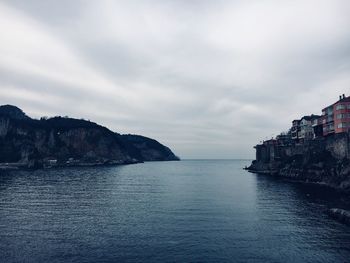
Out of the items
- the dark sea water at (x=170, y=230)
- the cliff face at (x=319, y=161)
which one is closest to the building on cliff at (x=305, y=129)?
the cliff face at (x=319, y=161)

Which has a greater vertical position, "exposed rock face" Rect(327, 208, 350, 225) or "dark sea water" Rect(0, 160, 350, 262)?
"exposed rock face" Rect(327, 208, 350, 225)

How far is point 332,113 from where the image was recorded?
12694 centimetres

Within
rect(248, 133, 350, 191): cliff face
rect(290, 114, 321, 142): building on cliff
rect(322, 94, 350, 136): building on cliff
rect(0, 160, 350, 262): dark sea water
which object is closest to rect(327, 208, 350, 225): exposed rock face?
rect(0, 160, 350, 262): dark sea water

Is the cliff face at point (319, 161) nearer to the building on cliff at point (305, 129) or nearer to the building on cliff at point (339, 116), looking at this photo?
the building on cliff at point (339, 116)

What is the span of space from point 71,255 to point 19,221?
25012 mm

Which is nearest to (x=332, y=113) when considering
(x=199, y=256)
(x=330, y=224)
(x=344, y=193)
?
(x=344, y=193)

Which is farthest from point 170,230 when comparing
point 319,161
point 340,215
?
point 319,161

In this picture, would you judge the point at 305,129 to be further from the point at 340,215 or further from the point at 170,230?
the point at 170,230

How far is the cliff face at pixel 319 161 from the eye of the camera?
106 meters

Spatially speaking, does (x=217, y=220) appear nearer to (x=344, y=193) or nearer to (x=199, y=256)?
(x=199, y=256)

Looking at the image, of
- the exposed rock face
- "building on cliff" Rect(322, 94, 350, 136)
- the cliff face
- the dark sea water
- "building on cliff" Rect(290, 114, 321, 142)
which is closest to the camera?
the dark sea water

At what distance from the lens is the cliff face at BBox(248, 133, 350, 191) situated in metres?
106

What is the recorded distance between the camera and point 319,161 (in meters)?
126

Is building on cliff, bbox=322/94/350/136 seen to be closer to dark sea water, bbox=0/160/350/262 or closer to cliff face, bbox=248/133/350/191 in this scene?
cliff face, bbox=248/133/350/191
